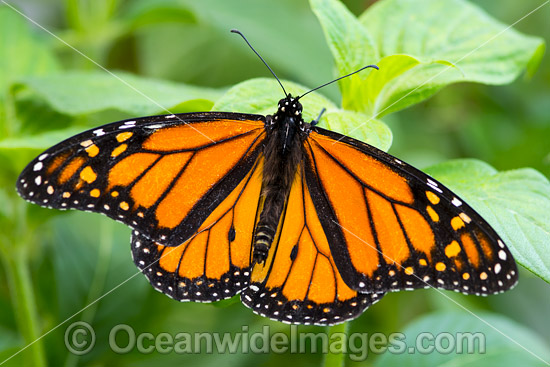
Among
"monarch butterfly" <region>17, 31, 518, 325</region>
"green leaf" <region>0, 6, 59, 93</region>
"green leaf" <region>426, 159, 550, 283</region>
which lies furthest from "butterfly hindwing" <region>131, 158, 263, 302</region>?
"green leaf" <region>0, 6, 59, 93</region>

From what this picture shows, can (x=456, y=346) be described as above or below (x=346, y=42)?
below

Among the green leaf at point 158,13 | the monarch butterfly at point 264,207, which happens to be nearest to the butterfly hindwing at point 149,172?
the monarch butterfly at point 264,207

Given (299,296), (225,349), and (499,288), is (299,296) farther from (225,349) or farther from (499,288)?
(225,349)

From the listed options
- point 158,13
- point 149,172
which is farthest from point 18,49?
point 149,172

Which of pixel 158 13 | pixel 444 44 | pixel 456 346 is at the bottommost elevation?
pixel 456 346

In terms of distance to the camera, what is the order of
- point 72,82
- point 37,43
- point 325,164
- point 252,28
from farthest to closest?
point 252,28 → point 37,43 → point 72,82 → point 325,164

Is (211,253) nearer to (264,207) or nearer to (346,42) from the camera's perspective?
(264,207)

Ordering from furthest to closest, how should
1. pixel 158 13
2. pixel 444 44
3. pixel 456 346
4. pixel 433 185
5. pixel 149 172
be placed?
pixel 158 13, pixel 456 346, pixel 444 44, pixel 149 172, pixel 433 185

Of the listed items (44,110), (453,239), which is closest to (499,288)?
(453,239)

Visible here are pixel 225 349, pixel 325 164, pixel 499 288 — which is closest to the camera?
pixel 499 288
